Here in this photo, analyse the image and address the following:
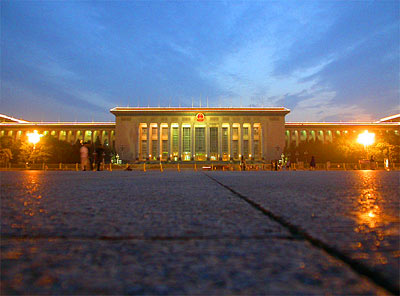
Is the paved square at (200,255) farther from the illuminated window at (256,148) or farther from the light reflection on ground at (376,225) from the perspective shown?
the illuminated window at (256,148)

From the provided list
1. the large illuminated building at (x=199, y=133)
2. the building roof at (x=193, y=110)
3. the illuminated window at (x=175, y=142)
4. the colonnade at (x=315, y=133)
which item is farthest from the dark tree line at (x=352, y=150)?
the illuminated window at (x=175, y=142)

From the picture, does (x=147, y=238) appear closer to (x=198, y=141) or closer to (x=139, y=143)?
(x=198, y=141)

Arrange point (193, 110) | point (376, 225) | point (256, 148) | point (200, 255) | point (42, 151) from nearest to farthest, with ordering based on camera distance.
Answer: point (200, 255), point (376, 225), point (42, 151), point (193, 110), point (256, 148)

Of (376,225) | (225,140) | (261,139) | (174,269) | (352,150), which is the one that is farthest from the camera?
(225,140)

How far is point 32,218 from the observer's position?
1420 millimetres

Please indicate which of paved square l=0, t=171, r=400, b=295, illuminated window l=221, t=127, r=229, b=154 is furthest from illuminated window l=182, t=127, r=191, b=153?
paved square l=0, t=171, r=400, b=295

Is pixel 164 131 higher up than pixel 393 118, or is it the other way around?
pixel 393 118

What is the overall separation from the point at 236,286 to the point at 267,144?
79519 mm

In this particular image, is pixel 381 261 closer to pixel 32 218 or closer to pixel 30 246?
pixel 30 246

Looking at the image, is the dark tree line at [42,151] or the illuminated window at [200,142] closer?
the dark tree line at [42,151]

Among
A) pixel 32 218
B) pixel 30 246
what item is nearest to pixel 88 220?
pixel 32 218

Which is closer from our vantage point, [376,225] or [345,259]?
[345,259]

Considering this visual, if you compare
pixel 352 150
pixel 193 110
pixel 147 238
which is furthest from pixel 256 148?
pixel 147 238

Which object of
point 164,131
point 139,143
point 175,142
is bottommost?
point 139,143
